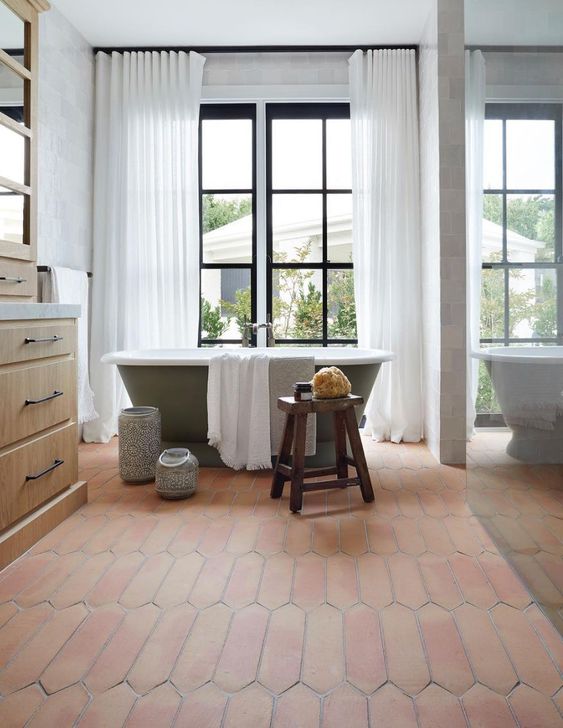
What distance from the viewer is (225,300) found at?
15.2ft

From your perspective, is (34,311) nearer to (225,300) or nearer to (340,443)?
(340,443)

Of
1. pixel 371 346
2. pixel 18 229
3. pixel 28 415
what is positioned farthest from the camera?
pixel 371 346

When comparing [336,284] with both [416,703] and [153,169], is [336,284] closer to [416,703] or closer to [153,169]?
[153,169]

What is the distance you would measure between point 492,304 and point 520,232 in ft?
1.30

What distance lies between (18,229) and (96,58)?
2252 mm

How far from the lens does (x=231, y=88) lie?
4379 millimetres

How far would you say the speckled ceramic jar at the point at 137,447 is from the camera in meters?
3.15

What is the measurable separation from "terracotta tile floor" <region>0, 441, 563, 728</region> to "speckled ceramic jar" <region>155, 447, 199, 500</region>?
19cm

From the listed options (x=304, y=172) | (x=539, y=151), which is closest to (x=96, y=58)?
(x=304, y=172)

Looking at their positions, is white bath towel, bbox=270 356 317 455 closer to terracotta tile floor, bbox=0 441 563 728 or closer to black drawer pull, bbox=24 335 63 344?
terracotta tile floor, bbox=0 441 563 728

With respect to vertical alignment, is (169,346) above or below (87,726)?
above

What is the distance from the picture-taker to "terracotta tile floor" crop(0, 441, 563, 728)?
135 cm

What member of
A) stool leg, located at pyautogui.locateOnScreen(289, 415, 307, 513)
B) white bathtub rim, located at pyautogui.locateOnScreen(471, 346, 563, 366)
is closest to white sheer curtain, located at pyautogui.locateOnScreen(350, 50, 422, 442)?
stool leg, located at pyautogui.locateOnScreen(289, 415, 307, 513)

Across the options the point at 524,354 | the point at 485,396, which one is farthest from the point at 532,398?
the point at 485,396
